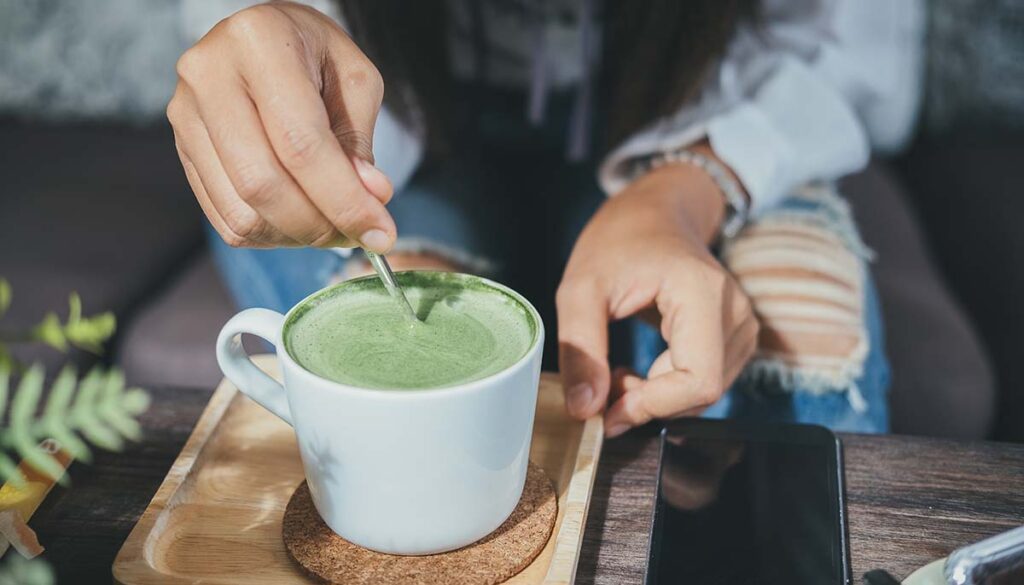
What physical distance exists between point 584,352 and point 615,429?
0.20 feet

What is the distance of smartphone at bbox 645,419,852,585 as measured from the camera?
1.94 feet

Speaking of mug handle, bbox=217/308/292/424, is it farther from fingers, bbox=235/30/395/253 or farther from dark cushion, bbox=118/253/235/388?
dark cushion, bbox=118/253/235/388

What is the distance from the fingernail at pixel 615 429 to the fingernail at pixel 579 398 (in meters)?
0.02

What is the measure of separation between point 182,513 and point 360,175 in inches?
10.0

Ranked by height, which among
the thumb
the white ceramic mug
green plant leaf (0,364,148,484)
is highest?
green plant leaf (0,364,148,484)

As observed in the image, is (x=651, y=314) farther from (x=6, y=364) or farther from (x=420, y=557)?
(x=6, y=364)

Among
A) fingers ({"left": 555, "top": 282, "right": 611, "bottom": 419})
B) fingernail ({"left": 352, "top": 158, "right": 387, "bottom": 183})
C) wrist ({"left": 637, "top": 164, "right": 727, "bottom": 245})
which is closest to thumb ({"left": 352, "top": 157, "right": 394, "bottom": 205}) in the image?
fingernail ({"left": 352, "top": 158, "right": 387, "bottom": 183})

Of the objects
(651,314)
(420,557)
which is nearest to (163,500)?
(420,557)

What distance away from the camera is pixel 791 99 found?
3.47 feet

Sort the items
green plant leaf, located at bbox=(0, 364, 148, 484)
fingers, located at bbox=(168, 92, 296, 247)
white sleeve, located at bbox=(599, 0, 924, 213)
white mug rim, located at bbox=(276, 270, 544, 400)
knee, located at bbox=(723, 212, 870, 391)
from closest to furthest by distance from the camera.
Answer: green plant leaf, located at bbox=(0, 364, 148, 484) → white mug rim, located at bbox=(276, 270, 544, 400) → fingers, located at bbox=(168, 92, 296, 247) → knee, located at bbox=(723, 212, 870, 391) → white sleeve, located at bbox=(599, 0, 924, 213)

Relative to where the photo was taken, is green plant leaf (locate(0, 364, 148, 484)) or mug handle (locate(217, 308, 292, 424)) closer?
green plant leaf (locate(0, 364, 148, 484))

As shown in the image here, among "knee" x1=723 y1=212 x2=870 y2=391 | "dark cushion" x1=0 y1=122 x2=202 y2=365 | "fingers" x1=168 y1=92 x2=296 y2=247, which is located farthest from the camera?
"dark cushion" x1=0 y1=122 x2=202 y2=365

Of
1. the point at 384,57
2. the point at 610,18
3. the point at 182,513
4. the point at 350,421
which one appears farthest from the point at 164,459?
the point at 610,18

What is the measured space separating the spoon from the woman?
0.03 m
